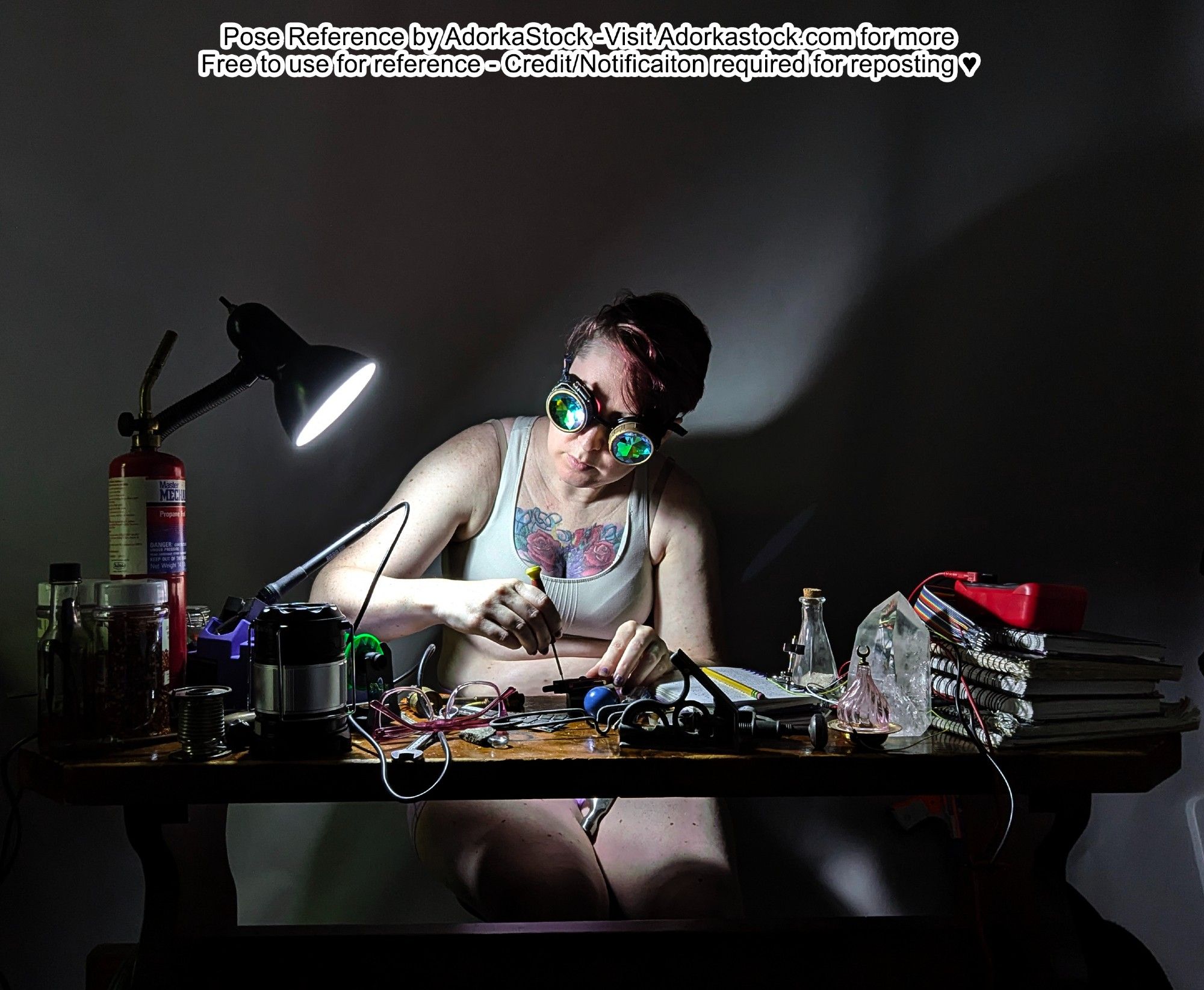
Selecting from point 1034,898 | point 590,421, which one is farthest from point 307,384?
point 1034,898

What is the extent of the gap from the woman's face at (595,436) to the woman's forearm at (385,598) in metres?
0.36

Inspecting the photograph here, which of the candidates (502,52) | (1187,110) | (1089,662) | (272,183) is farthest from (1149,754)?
(272,183)

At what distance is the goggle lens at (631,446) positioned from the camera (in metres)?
1.66

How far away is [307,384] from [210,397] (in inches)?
6.3

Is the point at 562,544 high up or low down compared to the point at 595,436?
down

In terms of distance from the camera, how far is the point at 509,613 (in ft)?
4.95

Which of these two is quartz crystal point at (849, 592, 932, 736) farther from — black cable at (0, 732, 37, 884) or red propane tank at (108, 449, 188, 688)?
black cable at (0, 732, 37, 884)

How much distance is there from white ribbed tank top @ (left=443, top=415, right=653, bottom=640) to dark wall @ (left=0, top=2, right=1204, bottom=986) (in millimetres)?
155

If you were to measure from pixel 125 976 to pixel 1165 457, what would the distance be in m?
2.23

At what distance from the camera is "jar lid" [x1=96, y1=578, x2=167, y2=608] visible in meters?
1.16

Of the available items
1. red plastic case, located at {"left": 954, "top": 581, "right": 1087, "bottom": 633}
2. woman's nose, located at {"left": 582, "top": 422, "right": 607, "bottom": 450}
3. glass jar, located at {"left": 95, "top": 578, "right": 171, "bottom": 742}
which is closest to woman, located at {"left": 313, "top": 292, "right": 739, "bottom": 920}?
woman's nose, located at {"left": 582, "top": 422, "right": 607, "bottom": 450}

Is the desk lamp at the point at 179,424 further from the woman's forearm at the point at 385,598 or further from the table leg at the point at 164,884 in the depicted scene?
the woman's forearm at the point at 385,598

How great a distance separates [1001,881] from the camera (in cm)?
136

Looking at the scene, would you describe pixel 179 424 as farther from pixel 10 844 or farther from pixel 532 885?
pixel 10 844
